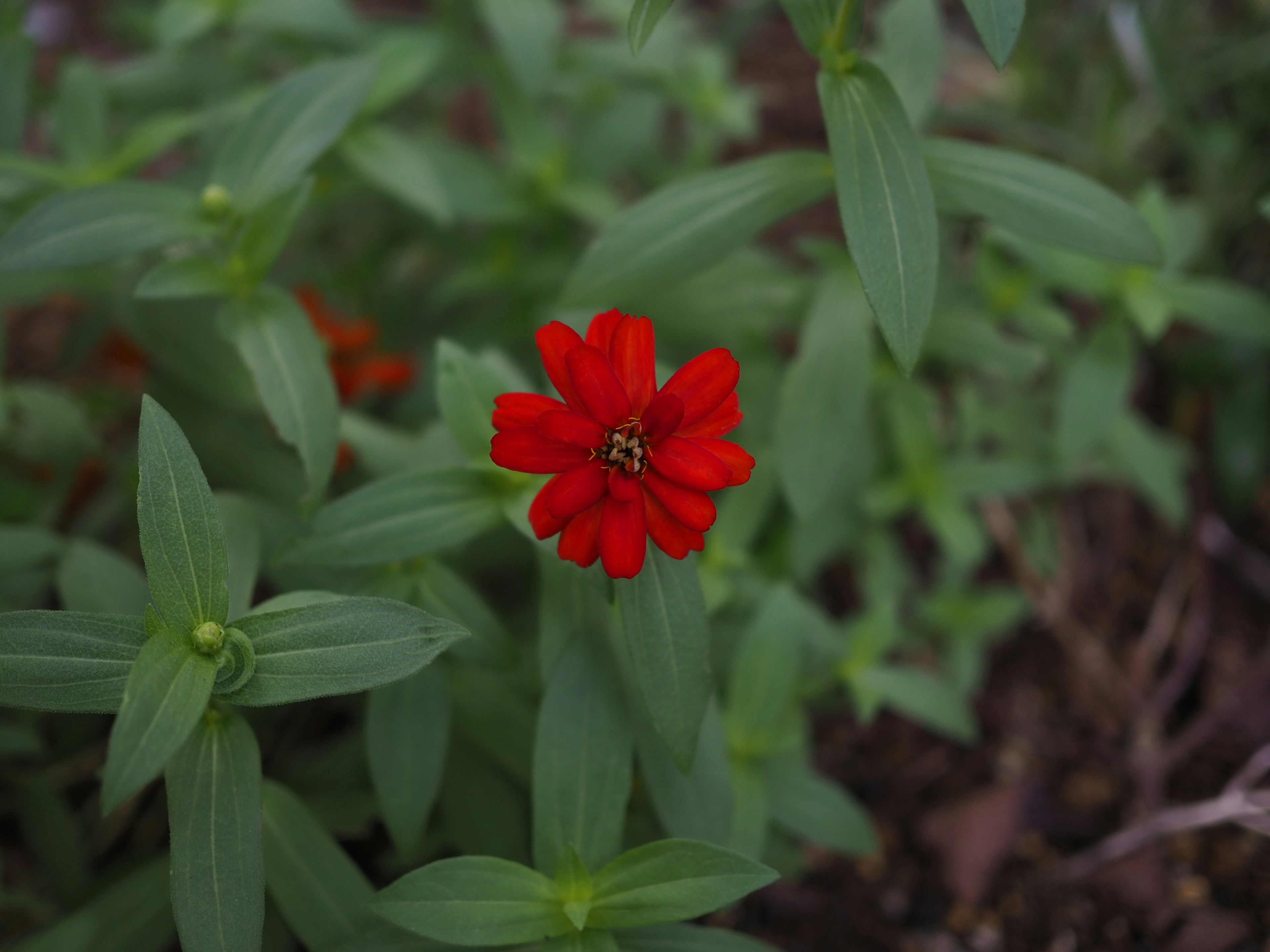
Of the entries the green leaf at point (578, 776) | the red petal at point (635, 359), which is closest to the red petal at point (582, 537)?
the red petal at point (635, 359)

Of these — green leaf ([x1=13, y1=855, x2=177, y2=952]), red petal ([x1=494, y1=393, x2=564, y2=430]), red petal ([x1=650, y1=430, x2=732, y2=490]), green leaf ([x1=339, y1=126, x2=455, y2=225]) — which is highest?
green leaf ([x1=339, y1=126, x2=455, y2=225])

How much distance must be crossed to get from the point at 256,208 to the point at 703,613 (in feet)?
2.59

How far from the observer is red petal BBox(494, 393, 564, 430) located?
0.89 m

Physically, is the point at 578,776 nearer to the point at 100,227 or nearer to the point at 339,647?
the point at 339,647

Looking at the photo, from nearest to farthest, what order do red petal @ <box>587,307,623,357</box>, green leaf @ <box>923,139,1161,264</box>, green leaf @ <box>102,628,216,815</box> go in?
green leaf @ <box>102,628,216,815</box> → red petal @ <box>587,307,623,357</box> → green leaf @ <box>923,139,1161,264</box>

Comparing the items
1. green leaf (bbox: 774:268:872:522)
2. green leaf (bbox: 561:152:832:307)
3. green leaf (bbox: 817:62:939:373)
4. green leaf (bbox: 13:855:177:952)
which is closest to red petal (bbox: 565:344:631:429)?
green leaf (bbox: 817:62:939:373)

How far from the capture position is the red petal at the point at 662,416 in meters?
0.84

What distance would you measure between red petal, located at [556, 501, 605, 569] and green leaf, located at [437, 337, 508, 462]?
298mm

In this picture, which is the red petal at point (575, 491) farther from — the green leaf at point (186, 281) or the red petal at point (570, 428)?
the green leaf at point (186, 281)

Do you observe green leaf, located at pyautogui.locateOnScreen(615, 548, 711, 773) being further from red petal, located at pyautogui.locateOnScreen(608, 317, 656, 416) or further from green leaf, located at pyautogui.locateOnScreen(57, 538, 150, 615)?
green leaf, located at pyautogui.locateOnScreen(57, 538, 150, 615)

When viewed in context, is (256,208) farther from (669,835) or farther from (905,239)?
(669,835)

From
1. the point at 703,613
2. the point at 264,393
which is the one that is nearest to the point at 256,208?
the point at 264,393

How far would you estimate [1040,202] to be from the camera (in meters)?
1.19

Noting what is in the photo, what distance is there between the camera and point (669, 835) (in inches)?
47.5
